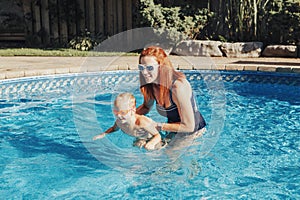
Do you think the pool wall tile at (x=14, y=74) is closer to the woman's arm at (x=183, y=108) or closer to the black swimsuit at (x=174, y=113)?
the black swimsuit at (x=174, y=113)

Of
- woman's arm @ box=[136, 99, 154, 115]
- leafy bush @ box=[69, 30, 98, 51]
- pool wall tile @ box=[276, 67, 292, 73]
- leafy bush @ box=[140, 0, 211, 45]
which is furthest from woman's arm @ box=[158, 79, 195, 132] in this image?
leafy bush @ box=[69, 30, 98, 51]

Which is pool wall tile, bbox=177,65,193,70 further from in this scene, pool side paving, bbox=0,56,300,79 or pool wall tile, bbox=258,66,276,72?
pool wall tile, bbox=258,66,276,72

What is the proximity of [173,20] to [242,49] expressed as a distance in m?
1.83

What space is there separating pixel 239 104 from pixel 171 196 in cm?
339

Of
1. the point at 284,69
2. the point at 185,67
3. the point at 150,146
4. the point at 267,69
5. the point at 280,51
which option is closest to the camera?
the point at 150,146

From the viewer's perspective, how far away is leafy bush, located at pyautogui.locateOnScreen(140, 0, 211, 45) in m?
9.95

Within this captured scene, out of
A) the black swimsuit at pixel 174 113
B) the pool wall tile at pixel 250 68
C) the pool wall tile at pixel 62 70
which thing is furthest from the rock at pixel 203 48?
the black swimsuit at pixel 174 113

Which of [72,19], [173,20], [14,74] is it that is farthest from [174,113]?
[72,19]

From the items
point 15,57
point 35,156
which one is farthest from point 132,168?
point 15,57

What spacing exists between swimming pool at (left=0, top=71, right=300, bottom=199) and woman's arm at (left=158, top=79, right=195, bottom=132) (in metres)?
0.33

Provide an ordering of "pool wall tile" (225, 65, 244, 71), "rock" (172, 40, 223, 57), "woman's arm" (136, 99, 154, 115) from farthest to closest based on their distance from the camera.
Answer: "rock" (172, 40, 223, 57) < "pool wall tile" (225, 65, 244, 71) < "woman's arm" (136, 99, 154, 115)

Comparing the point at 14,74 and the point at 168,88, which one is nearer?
the point at 168,88

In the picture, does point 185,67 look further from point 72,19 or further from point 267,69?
point 72,19

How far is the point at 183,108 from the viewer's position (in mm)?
2975
